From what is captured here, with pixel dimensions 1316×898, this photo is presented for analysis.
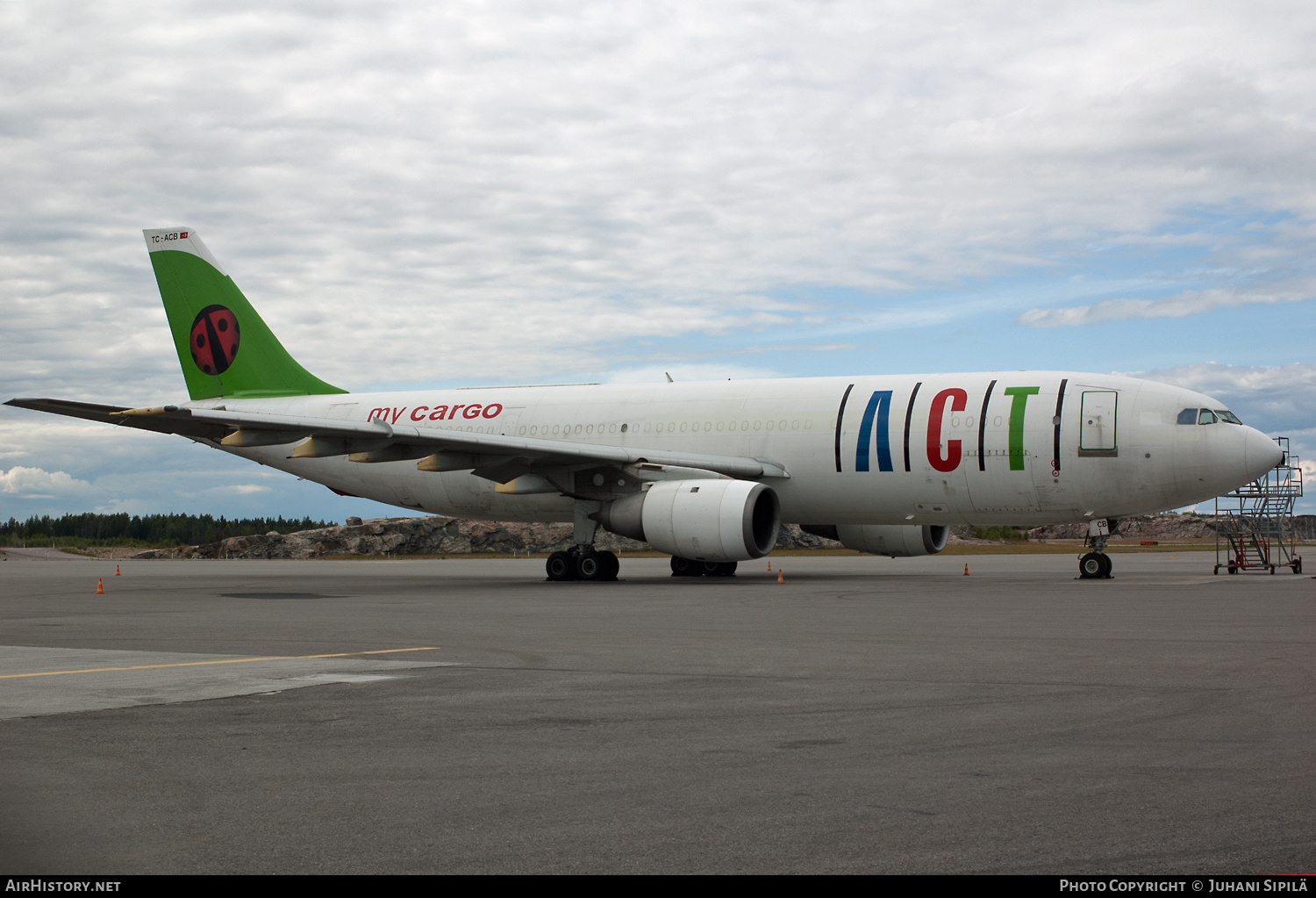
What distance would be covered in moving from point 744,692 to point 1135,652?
3.85 metres

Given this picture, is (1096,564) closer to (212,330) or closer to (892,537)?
(892,537)

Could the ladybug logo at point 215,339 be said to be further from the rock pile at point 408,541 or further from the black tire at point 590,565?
the rock pile at point 408,541

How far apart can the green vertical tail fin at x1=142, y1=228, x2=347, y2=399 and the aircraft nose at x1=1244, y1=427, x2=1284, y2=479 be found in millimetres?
20374

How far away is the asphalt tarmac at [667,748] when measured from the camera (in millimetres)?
3994

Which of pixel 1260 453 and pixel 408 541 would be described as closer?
pixel 1260 453

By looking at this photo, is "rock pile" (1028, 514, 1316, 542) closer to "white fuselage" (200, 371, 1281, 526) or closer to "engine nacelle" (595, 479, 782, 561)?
"white fuselage" (200, 371, 1281, 526)

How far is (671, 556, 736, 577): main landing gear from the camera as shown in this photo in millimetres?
25219

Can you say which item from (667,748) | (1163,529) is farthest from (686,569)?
(1163,529)

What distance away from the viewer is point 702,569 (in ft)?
83.1

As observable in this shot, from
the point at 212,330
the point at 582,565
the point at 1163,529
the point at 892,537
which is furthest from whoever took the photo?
the point at 1163,529

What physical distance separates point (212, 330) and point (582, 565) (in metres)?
11.2

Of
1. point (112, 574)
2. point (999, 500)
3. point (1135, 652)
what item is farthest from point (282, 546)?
point (1135, 652)

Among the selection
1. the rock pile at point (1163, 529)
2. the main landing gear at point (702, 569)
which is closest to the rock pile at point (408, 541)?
the rock pile at point (1163, 529)

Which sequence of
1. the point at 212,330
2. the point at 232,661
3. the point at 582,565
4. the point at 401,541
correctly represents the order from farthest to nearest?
the point at 401,541 → the point at 212,330 → the point at 582,565 → the point at 232,661
